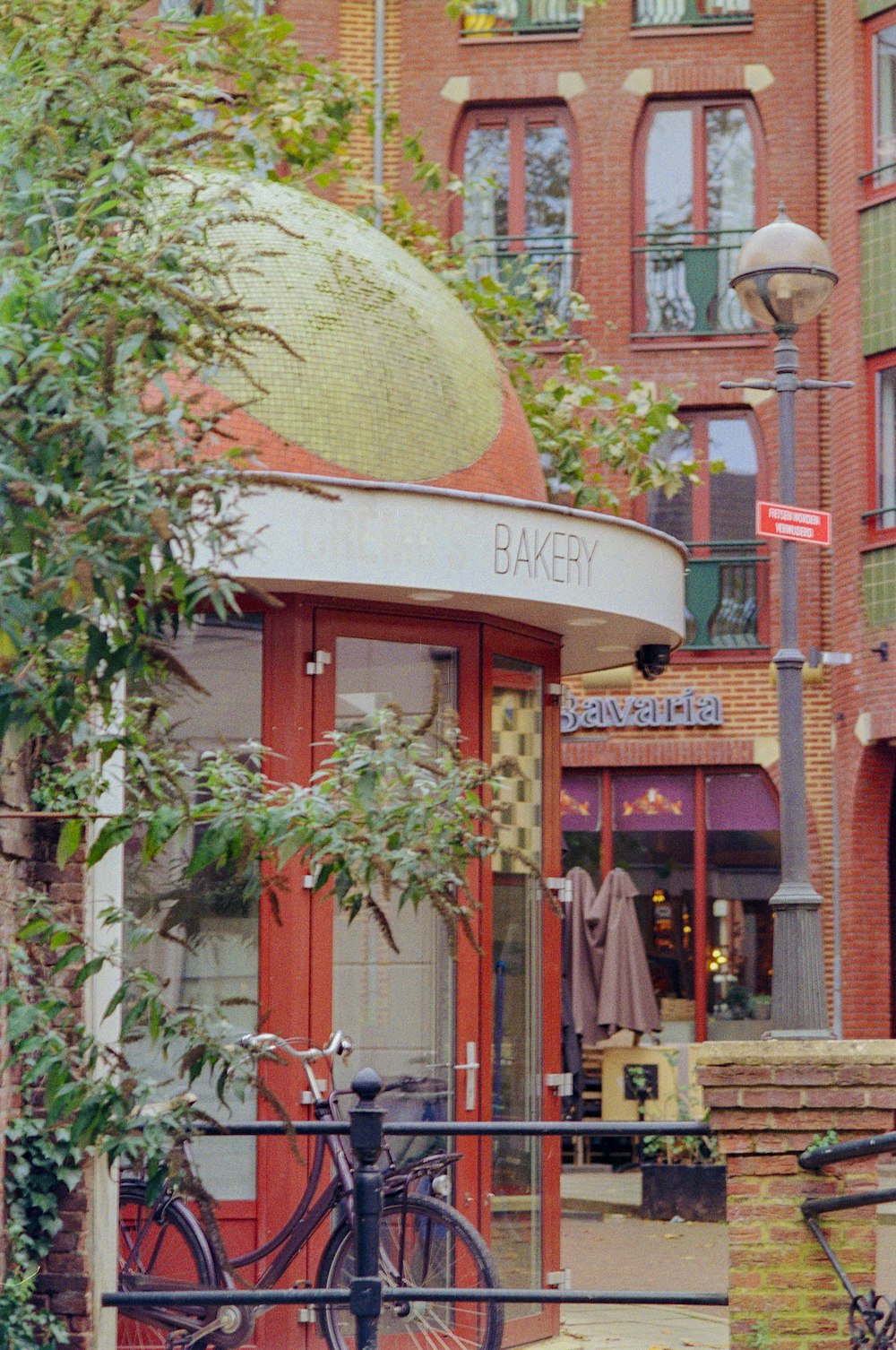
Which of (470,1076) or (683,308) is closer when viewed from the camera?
(470,1076)

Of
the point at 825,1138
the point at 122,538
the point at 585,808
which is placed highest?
the point at 585,808

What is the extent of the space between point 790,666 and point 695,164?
14682 millimetres

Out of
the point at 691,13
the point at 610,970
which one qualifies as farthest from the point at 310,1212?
the point at 691,13

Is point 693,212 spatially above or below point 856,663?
above

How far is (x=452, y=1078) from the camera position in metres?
7.91

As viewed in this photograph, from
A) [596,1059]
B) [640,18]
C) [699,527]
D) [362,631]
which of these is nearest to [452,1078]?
[362,631]

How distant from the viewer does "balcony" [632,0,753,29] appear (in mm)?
20703

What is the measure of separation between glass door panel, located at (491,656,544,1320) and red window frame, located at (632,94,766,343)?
12.5 metres

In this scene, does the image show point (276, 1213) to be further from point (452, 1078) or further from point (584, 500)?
point (584, 500)

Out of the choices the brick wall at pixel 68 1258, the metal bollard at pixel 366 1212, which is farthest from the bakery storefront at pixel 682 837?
the metal bollard at pixel 366 1212

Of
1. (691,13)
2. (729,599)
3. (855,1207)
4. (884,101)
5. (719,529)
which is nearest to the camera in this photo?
(855,1207)

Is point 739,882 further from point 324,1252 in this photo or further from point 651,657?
point 324,1252

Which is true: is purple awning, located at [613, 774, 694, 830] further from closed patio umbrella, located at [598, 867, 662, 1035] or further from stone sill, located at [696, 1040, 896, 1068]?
stone sill, located at [696, 1040, 896, 1068]

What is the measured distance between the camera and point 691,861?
19.7m
